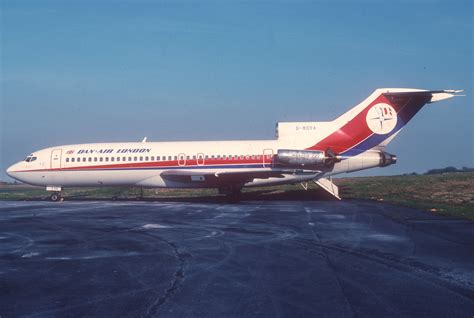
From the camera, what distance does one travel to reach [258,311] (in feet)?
21.1

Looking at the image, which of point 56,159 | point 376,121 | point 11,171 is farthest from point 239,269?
point 11,171

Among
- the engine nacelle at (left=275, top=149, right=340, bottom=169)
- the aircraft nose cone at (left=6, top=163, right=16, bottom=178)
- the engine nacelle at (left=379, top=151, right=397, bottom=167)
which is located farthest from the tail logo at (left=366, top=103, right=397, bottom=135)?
the aircraft nose cone at (left=6, top=163, right=16, bottom=178)

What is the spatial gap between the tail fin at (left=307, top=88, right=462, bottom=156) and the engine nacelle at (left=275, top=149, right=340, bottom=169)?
870 mm

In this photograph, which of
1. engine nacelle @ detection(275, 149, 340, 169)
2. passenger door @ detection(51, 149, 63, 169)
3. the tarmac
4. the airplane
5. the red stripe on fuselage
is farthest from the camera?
passenger door @ detection(51, 149, 63, 169)

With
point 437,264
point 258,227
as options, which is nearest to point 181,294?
point 437,264

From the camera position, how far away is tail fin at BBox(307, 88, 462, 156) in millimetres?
26891

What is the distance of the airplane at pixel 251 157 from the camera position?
88.1 ft

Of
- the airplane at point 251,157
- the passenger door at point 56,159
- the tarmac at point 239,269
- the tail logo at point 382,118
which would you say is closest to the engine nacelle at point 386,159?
the airplane at point 251,157

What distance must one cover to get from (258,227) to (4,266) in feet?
26.8

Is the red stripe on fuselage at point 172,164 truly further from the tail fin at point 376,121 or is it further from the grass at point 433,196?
the grass at point 433,196

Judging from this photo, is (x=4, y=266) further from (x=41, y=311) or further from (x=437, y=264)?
(x=437, y=264)

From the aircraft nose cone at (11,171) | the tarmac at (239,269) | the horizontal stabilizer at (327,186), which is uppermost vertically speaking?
the aircraft nose cone at (11,171)

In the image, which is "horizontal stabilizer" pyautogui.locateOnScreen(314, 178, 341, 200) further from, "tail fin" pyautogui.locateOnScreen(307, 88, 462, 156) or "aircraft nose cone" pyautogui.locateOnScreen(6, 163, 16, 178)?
"aircraft nose cone" pyautogui.locateOnScreen(6, 163, 16, 178)

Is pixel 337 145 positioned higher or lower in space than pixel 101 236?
higher
